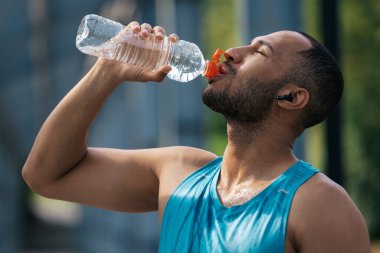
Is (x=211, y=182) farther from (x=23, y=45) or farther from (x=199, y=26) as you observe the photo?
(x=23, y=45)

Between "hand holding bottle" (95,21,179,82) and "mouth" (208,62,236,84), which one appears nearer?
"mouth" (208,62,236,84)

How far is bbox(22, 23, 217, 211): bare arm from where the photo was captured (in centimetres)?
440

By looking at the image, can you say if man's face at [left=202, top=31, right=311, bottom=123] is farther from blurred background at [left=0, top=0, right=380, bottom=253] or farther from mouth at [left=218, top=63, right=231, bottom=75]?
blurred background at [left=0, top=0, right=380, bottom=253]

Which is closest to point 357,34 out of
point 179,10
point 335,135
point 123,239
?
point 123,239

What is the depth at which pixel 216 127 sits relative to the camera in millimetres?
38781

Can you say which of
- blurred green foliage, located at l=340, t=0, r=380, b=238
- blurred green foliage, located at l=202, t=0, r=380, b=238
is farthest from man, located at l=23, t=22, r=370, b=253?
blurred green foliage, located at l=340, t=0, r=380, b=238

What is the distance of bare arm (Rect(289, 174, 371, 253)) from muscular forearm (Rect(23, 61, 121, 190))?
1.08m

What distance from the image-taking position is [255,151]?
4090 millimetres

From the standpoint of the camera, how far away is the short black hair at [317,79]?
13.3 feet

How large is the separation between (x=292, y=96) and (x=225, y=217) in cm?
54

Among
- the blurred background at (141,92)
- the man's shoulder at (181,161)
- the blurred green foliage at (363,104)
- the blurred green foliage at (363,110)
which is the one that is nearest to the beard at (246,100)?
the man's shoulder at (181,161)

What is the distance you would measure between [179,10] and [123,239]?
1180 cm

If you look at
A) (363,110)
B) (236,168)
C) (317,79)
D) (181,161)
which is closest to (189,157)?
(181,161)

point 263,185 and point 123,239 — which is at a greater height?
point 263,185
